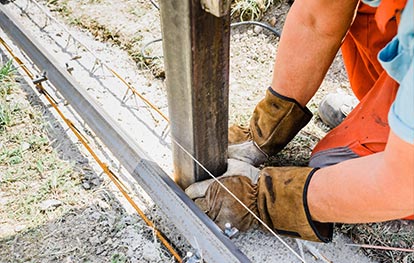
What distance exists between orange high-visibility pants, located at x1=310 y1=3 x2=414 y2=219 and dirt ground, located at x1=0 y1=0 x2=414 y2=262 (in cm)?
32

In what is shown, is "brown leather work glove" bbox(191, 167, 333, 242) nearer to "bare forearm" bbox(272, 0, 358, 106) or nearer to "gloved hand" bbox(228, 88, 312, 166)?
"gloved hand" bbox(228, 88, 312, 166)

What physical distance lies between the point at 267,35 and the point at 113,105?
1.09 m

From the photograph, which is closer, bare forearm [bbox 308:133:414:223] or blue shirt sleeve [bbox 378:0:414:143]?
blue shirt sleeve [bbox 378:0:414:143]

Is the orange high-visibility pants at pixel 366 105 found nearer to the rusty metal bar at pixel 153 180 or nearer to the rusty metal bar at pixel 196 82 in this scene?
the rusty metal bar at pixel 196 82

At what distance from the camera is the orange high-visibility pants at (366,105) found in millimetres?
1580

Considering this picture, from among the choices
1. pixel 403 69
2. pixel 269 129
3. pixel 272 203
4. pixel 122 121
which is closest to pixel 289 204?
pixel 272 203

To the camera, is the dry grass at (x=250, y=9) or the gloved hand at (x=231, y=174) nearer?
the gloved hand at (x=231, y=174)

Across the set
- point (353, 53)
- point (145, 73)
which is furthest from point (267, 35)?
point (353, 53)

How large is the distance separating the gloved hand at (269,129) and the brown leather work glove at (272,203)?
22 cm

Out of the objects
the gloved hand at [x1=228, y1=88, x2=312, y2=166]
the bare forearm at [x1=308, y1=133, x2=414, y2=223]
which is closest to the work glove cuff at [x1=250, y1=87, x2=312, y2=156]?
the gloved hand at [x1=228, y1=88, x2=312, y2=166]

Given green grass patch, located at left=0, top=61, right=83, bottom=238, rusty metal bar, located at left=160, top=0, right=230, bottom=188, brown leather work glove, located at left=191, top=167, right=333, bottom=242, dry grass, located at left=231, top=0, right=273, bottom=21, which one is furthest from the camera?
dry grass, located at left=231, top=0, right=273, bottom=21

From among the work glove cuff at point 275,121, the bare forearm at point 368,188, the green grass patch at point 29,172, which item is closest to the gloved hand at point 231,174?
the work glove cuff at point 275,121

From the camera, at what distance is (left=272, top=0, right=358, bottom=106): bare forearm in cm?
158

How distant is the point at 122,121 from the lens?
223cm
